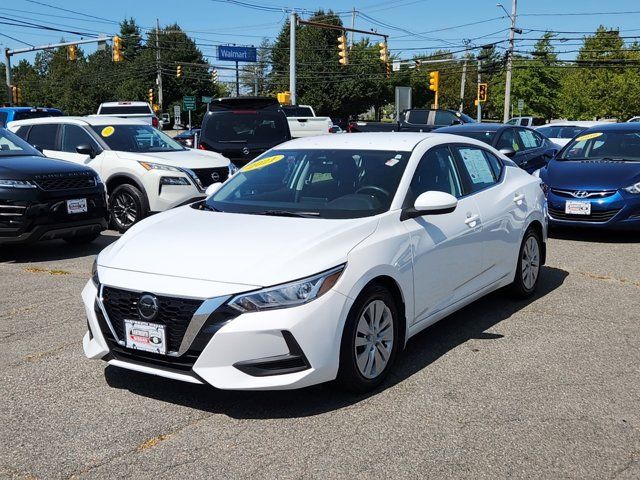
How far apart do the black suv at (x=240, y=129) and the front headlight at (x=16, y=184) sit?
487cm

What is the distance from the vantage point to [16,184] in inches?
333

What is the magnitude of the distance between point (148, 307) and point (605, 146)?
8.97 meters

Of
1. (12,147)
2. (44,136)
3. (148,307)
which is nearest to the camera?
(148,307)

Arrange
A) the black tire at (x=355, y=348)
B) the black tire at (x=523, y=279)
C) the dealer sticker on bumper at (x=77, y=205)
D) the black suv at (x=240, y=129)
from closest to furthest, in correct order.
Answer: the black tire at (x=355, y=348), the black tire at (x=523, y=279), the dealer sticker on bumper at (x=77, y=205), the black suv at (x=240, y=129)

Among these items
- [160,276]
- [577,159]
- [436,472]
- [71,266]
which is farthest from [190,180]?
[436,472]

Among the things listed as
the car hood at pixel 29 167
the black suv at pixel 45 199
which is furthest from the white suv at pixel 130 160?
the car hood at pixel 29 167

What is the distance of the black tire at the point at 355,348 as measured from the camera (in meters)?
4.11

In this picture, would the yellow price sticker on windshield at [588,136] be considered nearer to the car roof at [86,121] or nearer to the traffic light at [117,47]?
the car roof at [86,121]

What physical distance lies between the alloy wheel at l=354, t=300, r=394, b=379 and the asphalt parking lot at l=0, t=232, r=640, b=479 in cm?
18

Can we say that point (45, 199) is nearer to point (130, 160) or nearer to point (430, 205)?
point (130, 160)

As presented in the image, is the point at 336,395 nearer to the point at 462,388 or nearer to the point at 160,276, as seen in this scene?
the point at 462,388

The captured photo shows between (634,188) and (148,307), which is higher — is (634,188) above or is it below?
below

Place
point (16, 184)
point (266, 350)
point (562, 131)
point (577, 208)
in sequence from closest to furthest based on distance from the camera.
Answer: point (266, 350) → point (16, 184) → point (577, 208) → point (562, 131)

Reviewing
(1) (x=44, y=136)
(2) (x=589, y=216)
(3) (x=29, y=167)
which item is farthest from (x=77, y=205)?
(2) (x=589, y=216)
